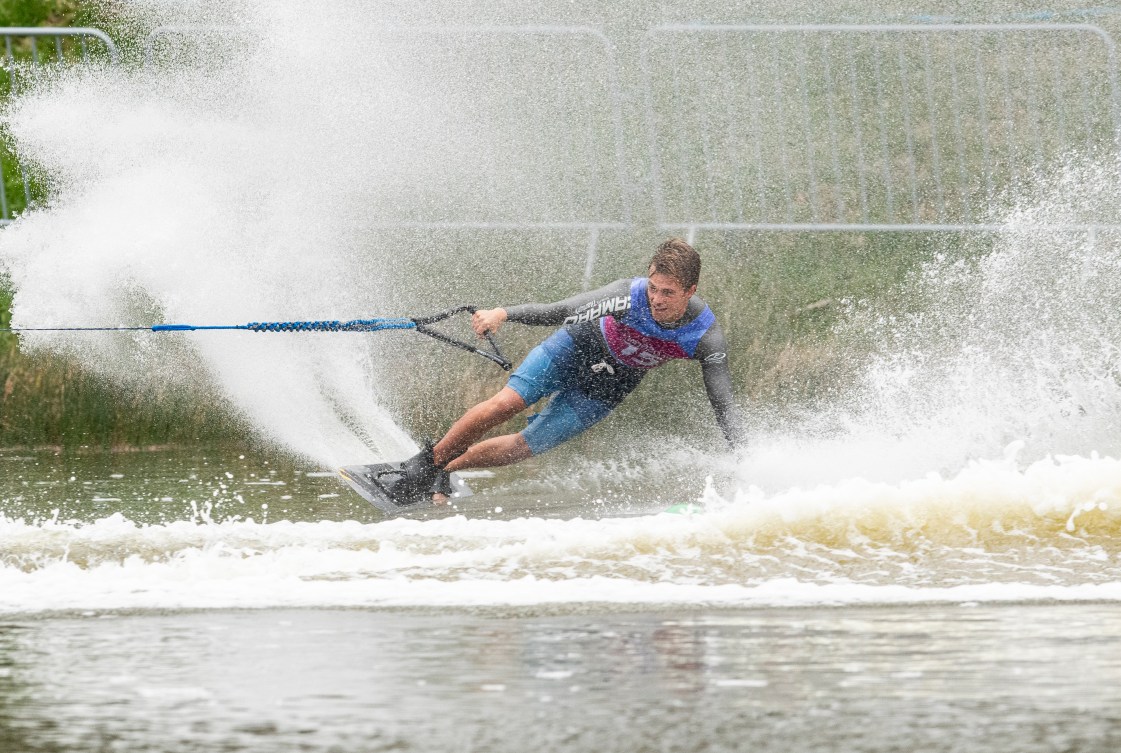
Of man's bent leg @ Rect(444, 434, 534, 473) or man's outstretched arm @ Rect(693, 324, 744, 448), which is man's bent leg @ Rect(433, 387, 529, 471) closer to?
man's bent leg @ Rect(444, 434, 534, 473)

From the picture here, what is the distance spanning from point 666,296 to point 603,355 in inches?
23.7

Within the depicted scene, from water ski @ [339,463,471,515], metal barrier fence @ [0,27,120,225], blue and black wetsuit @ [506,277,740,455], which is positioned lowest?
water ski @ [339,463,471,515]

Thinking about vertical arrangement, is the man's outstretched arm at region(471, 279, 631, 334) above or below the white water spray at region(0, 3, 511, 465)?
below

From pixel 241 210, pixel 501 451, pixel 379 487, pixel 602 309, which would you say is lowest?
pixel 379 487

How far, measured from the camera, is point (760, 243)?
1329 centimetres

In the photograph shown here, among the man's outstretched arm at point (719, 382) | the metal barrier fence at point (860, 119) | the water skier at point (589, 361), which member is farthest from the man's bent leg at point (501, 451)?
the metal barrier fence at point (860, 119)

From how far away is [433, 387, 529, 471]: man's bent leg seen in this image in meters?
9.47

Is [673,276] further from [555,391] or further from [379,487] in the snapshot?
[379,487]

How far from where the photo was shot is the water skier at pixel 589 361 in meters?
9.12

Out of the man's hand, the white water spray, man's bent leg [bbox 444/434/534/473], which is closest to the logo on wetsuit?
the man's hand

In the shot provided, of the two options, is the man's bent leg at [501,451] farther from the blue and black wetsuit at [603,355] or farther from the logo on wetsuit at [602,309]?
the logo on wetsuit at [602,309]

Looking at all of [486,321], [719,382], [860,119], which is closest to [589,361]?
[719,382]

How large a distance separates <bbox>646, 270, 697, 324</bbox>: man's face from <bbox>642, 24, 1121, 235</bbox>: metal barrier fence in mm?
2400

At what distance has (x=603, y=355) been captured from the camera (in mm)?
9625
